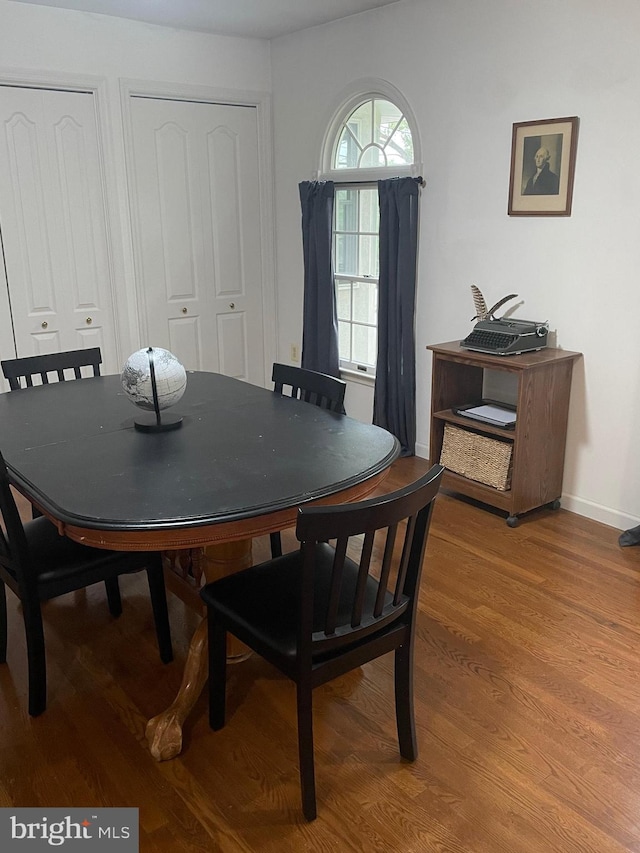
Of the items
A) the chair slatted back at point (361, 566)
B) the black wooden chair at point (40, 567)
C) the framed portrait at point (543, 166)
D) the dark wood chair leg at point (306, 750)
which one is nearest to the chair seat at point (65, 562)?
the black wooden chair at point (40, 567)

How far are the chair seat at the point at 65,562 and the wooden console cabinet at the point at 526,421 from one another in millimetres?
1834

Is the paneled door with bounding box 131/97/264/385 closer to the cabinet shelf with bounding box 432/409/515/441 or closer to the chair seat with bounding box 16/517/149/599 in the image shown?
the cabinet shelf with bounding box 432/409/515/441

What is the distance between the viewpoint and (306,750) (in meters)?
1.74

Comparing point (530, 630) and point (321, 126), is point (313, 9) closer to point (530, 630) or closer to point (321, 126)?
point (321, 126)

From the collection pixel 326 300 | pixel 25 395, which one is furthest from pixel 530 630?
pixel 326 300

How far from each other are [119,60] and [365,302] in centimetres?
204

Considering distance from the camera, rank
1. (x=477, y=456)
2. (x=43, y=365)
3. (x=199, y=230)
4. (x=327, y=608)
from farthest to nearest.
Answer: (x=199, y=230) → (x=477, y=456) → (x=43, y=365) → (x=327, y=608)

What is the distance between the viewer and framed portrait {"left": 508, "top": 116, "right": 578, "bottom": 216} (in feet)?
10.8

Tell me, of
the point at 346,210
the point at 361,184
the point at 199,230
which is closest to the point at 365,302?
the point at 346,210

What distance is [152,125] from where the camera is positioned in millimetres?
4445

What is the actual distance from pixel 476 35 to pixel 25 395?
2.75 metres

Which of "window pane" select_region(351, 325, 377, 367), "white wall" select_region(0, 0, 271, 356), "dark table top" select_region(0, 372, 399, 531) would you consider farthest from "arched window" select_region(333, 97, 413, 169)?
"dark table top" select_region(0, 372, 399, 531)

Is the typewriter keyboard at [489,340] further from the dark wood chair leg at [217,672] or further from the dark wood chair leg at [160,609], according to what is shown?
the dark wood chair leg at [217,672]

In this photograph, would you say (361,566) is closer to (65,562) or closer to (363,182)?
(65,562)
